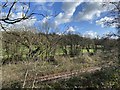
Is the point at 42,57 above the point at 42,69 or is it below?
above

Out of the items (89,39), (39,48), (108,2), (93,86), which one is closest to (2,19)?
(39,48)

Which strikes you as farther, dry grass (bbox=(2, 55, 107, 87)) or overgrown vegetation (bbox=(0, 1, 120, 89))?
dry grass (bbox=(2, 55, 107, 87))

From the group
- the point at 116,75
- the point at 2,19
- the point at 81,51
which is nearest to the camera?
the point at 2,19

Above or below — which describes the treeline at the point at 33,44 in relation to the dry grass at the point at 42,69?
above

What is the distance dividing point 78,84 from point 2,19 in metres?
10.0

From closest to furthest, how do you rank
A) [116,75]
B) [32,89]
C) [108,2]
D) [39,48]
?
[39,48] → [32,89] → [116,75] → [108,2]

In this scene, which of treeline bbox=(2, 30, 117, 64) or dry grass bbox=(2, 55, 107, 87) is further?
dry grass bbox=(2, 55, 107, 87)

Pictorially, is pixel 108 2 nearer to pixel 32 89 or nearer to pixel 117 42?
pixel 117 42

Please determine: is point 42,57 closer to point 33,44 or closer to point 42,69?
point 33,44

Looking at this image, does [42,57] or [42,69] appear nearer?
[42,57]

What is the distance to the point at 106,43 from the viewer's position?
16719 mm

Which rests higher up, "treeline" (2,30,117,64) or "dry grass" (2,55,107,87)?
"treeline" (2,30,117,64)

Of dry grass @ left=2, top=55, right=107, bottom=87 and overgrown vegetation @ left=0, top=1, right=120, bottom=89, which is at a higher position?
overgrown vegetation @ left=0, top=1, right=120, bottom=89

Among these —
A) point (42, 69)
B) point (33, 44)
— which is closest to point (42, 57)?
point (33, 44)
